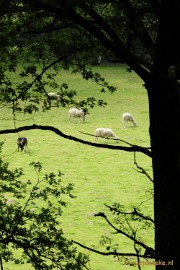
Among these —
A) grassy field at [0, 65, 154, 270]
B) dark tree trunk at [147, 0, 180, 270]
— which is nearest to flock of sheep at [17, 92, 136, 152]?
grassy field at [0, 65, 154, 270]

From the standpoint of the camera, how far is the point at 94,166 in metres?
31.9

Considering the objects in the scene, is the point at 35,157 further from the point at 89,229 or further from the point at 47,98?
the point at 47,98

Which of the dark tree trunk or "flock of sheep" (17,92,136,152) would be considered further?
"flock of sheep" (17,92,136,152)

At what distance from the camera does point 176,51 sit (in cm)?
587

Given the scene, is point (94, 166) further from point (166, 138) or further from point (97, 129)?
point (166, 138)

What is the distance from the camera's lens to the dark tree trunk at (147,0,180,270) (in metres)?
5.75

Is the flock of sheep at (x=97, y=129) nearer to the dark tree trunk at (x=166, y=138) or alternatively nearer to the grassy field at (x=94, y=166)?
the grassy field at (x=94, y=166)

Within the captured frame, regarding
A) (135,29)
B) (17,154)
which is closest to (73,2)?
(135,29)

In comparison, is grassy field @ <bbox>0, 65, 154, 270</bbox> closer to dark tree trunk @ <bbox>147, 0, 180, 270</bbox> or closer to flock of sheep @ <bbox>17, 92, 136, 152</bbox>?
flock of sheep @ <bbox>17, 92, 136, 152</bbox>

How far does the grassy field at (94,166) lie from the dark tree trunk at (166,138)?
479 cm

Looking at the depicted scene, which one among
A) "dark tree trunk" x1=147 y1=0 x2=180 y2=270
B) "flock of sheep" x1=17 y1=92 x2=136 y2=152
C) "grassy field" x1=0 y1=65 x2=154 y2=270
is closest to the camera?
"dark tree trunk" x1=147 y1=0 x2=180 y2=270

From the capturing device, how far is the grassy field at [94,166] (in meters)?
21.0

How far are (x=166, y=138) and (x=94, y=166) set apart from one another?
2609cm

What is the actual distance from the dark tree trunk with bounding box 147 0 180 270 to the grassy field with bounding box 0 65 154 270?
15.7 ft
